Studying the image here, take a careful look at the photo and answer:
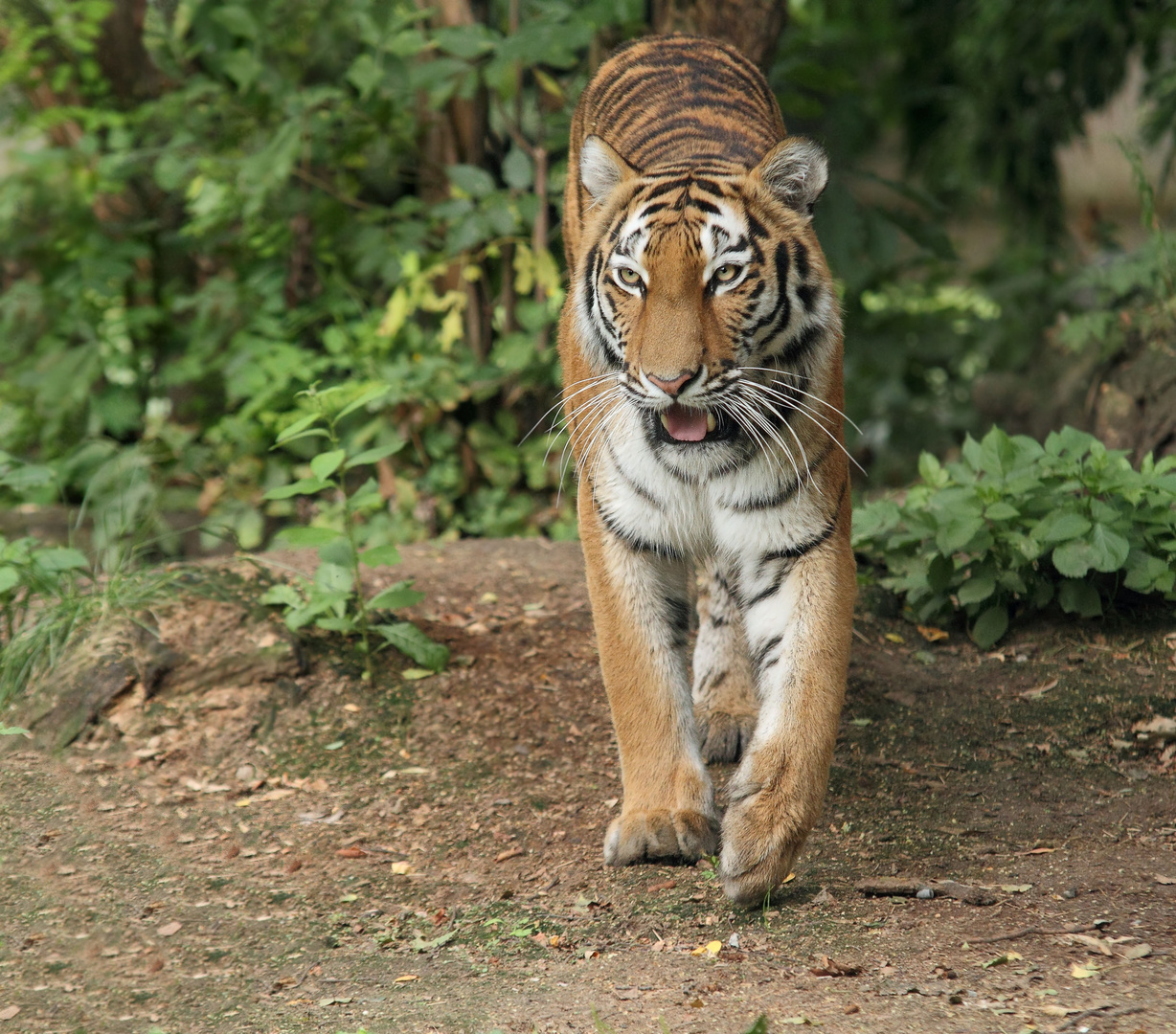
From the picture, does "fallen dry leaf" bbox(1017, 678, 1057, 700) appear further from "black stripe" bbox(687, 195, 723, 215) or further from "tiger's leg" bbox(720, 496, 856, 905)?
"black stripe" bbox(687, 195, 723, 215)

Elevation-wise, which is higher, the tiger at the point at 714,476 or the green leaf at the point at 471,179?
the green leaf at the point at 471,179

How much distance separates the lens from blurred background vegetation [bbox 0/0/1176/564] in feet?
17.7

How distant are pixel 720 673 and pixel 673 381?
1.17 metres

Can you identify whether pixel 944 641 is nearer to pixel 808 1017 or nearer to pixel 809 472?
pixel 809 472

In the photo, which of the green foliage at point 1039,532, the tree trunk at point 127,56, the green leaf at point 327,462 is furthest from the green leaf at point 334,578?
the tree trunk at point 127,56

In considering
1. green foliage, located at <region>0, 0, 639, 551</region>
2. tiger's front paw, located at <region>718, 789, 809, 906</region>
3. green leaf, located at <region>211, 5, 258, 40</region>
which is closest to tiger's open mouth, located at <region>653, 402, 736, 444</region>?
tiger's front paw, located at <region>718, 789, 809, 906</region>

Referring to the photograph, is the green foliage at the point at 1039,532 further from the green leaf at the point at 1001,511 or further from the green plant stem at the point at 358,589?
the green plant stem at the point at 358,589

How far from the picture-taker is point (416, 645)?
3545 mm

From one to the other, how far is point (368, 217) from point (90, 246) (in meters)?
1.47

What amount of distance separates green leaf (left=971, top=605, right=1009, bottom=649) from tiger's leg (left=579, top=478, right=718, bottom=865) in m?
1.24

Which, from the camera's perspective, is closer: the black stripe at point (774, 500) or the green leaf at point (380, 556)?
the black stripe at point (774, 500)

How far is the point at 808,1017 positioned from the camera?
6.87ft

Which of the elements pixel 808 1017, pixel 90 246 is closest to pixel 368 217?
pixel 90 246

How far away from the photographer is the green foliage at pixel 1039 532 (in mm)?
3502
